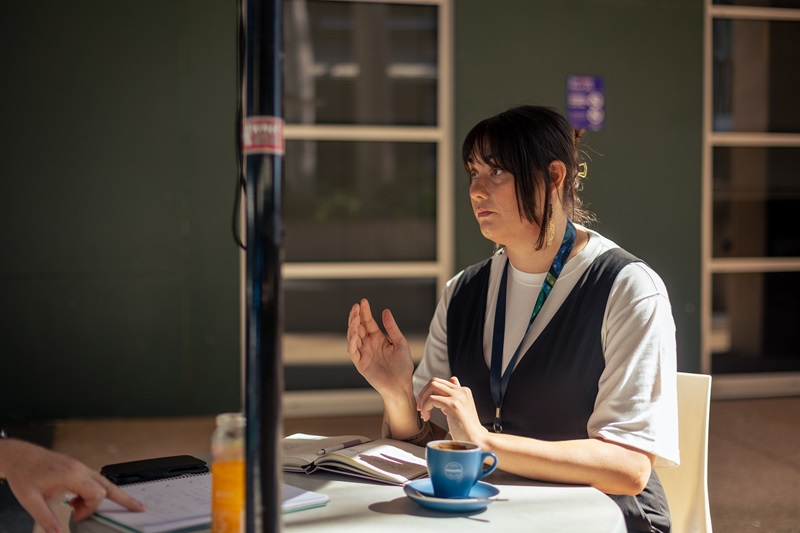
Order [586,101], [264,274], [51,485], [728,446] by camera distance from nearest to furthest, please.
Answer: [264,274] → [51,485] → [728,446] → [586,101]

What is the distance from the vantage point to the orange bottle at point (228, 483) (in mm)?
1126

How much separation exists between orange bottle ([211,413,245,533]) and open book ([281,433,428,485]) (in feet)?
1.25

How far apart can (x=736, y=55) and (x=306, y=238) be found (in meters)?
3.10

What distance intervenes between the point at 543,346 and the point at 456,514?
54 cm

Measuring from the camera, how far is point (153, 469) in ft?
4.82

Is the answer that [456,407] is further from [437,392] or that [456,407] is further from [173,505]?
[173,505]

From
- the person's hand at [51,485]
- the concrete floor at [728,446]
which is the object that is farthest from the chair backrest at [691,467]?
the concrete floor at [728,446]

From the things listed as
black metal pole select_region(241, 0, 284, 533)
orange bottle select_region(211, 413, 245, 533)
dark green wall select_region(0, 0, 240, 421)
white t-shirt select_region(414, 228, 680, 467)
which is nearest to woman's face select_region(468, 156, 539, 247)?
white t-shirt select_region(414, 228, 680, 467)

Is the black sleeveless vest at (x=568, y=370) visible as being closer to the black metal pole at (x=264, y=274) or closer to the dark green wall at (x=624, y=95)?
the black metal pole at (x=264, y=274)

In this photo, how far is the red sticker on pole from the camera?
83 centimetres

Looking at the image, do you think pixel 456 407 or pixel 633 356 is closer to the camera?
pixel 456 407

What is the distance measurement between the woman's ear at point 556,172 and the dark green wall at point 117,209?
11.7 ft

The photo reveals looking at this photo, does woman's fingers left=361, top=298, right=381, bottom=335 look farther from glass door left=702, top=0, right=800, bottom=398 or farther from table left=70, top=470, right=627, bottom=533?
glass door left=702, top=0, right=800, bottom=398

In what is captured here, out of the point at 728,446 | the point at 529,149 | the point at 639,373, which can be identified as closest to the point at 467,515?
the point at 639,373
